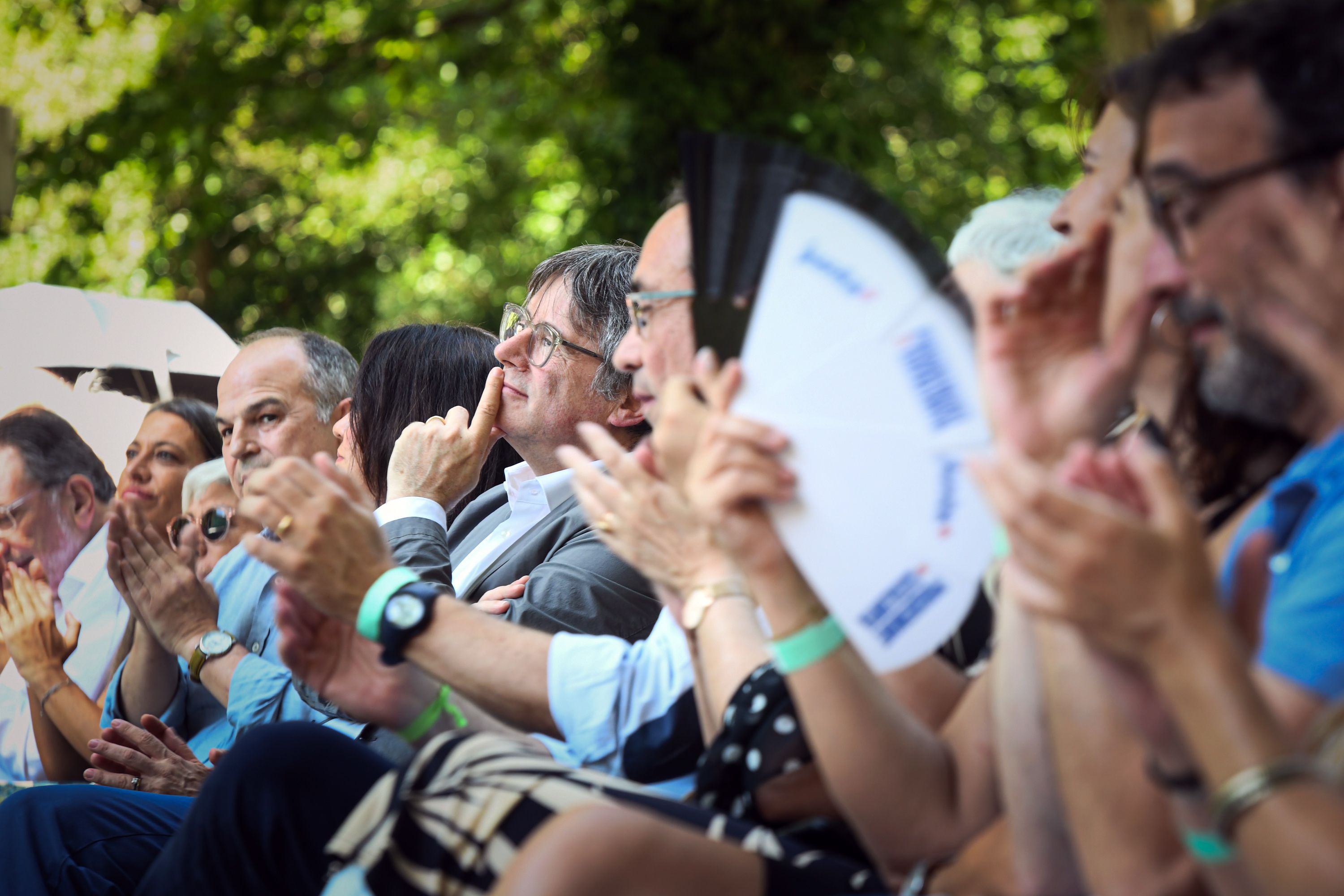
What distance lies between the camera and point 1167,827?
1244mm

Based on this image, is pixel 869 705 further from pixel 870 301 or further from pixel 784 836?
pixel 870 301

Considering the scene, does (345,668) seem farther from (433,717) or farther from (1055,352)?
(1055,352)

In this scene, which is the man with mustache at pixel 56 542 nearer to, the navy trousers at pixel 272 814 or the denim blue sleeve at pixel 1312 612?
the navy trousers at pixel 272 814

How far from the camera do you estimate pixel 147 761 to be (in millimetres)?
2959

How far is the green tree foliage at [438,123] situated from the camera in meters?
7.31

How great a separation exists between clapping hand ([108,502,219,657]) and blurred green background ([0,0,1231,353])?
4.44m

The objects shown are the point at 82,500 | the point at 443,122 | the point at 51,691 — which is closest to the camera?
the point at 51,691

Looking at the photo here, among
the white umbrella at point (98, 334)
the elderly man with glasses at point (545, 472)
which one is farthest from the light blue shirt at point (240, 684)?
the white umbrella at point (98, 334)

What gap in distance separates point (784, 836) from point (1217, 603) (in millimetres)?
874

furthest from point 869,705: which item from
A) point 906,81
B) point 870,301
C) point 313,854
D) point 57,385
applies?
point 906,81

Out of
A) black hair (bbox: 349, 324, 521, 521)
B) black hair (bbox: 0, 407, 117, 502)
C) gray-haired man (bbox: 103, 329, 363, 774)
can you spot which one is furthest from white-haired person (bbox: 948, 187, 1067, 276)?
black hair (bbox: 0, 407, 117, 502)

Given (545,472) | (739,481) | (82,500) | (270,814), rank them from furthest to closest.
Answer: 1. (82,500)
2. (545,472)
3. (270,814)
4. (739,481)

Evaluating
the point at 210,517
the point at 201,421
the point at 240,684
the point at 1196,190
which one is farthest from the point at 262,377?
the point at 1196,190

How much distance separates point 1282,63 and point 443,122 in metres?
10.2
